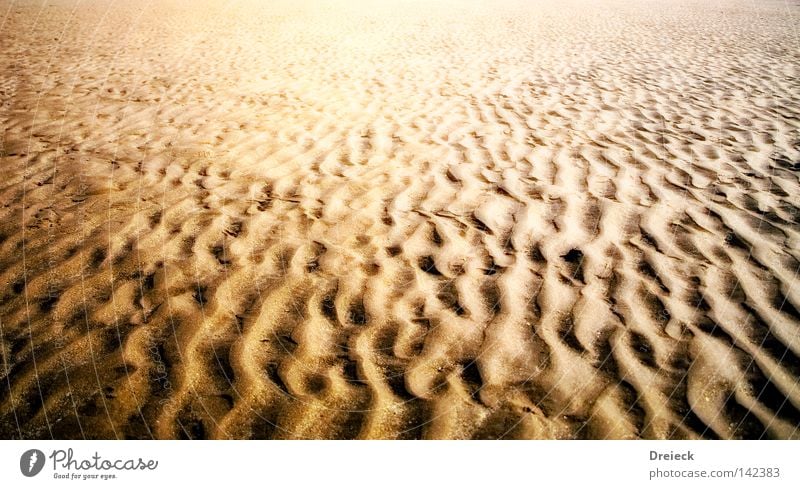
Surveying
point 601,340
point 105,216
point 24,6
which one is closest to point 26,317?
point 105,216

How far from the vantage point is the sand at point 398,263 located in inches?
79.8

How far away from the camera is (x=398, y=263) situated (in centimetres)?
291

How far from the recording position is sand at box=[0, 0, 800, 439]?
2027mm

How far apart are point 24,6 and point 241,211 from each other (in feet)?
62.4
